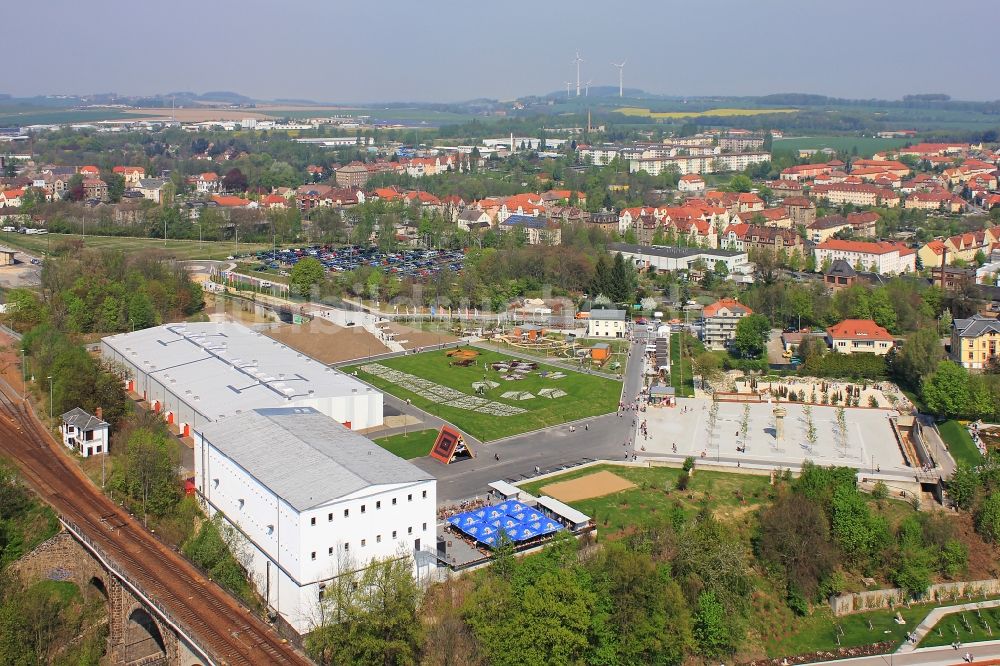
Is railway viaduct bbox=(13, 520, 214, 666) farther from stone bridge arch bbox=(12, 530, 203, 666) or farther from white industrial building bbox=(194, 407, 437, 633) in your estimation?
white industrial building bbox=(194, 407, 437, 633)

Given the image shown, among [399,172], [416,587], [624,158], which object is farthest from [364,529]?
[624,158]

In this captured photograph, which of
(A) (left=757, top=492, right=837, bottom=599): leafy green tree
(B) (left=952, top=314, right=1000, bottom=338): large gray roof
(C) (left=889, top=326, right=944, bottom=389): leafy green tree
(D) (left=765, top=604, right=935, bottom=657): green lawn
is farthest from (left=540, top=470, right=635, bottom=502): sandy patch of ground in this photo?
(B) (left=952, top=314, right=1000, bottom=338): large gray roof

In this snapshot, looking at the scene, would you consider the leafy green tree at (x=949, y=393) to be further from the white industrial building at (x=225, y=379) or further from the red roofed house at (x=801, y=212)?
the red roofed house at (x=801, y=212)

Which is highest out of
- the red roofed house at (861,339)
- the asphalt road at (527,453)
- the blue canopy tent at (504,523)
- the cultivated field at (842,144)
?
the cultivated field at (842,144)

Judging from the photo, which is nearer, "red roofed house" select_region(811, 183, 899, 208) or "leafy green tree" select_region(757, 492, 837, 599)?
"leafy green tree" select_region(757, 492, 837, 599)

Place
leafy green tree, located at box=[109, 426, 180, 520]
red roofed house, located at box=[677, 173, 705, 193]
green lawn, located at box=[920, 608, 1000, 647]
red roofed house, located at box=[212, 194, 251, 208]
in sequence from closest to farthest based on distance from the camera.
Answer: green lawn, located at box=[920, 608, 1000, 647] → leafy green tree, located at box=[109, 426, 180, 520] → red roofed house, located at box=[212, 194, 251, 208] → red roofed house, located at box=[677, 173, 705, 193]

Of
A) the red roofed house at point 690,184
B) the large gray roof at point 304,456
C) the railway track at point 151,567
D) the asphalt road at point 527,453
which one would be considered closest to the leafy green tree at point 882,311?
the asphalt road at point 527,453

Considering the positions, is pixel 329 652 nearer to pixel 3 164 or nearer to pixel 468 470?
pixel 468 470
